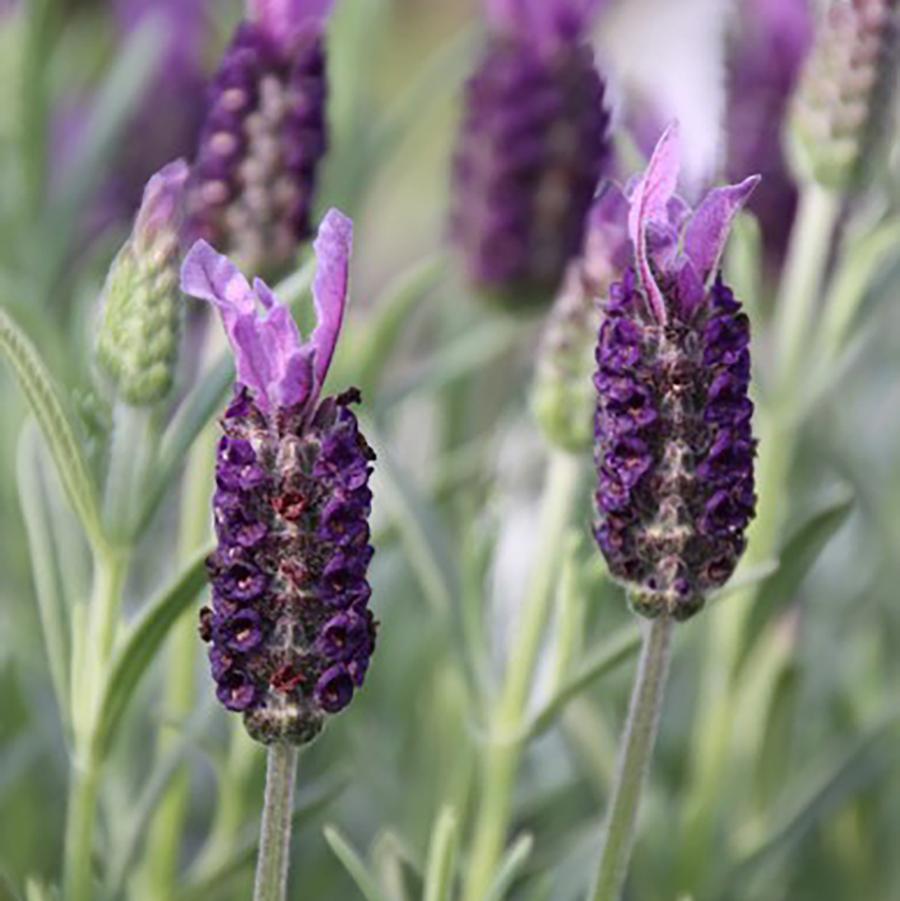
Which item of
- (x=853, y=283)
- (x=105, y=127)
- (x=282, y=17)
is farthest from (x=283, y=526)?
(x=105, y=127)

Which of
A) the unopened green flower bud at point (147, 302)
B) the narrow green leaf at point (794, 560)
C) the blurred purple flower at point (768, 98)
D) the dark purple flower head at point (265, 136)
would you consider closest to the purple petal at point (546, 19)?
the blurred purple flower at point (768, 98)

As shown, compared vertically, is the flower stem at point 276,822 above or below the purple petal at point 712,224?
below

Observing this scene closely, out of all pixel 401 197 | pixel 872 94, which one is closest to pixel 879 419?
pixel 872 94

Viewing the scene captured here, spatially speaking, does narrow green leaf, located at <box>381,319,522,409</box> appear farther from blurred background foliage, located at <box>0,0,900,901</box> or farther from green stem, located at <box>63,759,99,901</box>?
green stem, located at <box>63,759,99,901</box>

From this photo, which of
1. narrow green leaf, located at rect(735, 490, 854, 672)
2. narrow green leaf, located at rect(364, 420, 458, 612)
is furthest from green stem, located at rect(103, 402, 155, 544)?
narrow green leaf, located at rect(735, 490, 854, 672)

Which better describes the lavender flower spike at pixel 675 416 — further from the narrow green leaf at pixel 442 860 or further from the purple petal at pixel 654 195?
the narrow green leaf at pixel 442 860

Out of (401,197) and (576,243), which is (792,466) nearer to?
(576,243)
